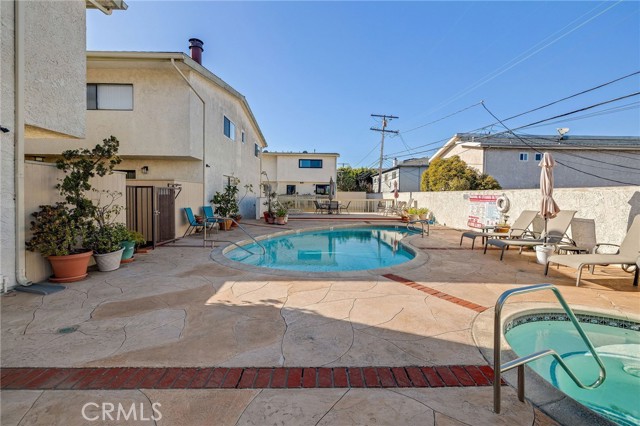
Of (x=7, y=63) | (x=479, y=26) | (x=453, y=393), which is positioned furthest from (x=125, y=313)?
(x=479, y=26)

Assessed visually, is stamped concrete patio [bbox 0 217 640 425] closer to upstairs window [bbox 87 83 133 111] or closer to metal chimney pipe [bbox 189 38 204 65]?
upstairs window [bbox 87 83 133 111]

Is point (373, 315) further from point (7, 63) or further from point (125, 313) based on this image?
point (7, 63)

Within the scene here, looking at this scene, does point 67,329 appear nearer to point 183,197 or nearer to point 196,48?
point 183,197

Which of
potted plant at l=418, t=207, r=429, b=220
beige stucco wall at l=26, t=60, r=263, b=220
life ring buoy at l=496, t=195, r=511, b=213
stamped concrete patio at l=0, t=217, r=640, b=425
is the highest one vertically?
beige stucco wall at l=26, t=60, r=263, b=220

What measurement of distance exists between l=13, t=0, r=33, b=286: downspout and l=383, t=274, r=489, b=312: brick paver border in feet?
19.2

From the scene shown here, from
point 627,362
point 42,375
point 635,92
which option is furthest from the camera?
point 635,92

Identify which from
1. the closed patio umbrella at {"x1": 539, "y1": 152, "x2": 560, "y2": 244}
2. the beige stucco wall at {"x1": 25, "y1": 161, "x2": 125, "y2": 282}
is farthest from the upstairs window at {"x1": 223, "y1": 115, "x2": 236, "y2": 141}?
the closed patio umbrella at {"x1": 539, "y1": 152, "x2": 560, "y2": 244}

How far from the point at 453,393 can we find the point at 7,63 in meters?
6.96

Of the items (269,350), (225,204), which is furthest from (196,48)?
(269,350)

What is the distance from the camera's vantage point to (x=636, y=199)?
598 cm

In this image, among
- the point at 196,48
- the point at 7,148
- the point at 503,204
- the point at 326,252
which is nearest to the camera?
the point at 7,148

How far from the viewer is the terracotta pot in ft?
15.2

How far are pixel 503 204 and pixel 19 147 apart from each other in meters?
12.5

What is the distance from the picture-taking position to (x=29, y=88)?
4.71 metres
